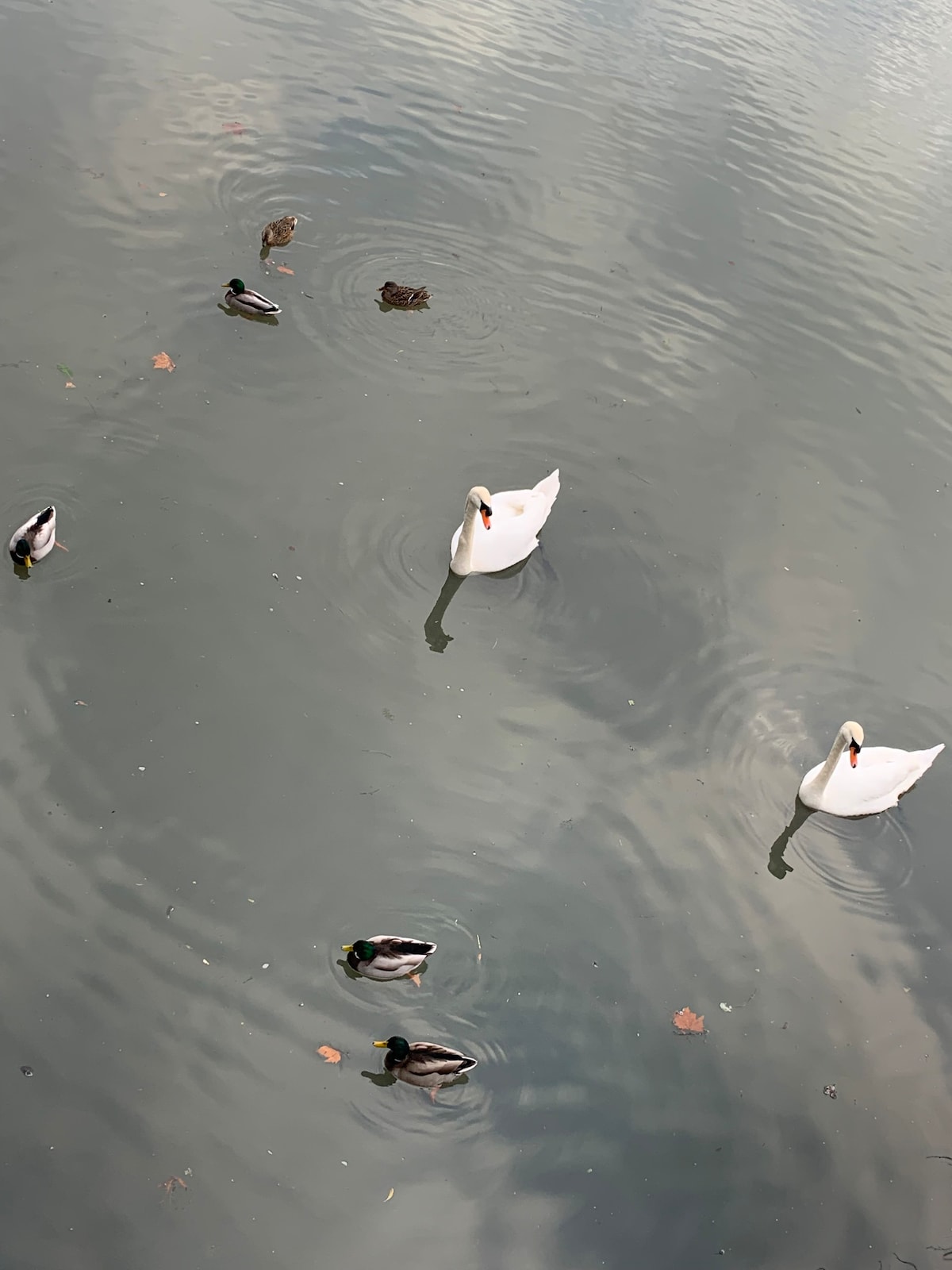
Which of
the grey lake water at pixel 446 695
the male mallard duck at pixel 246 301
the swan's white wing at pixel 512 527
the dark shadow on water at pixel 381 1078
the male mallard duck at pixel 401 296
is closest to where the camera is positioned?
the grey lake water at pixel 446 695

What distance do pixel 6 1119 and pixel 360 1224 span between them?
1907 millimetres

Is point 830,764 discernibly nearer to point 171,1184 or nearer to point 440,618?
point 440,618

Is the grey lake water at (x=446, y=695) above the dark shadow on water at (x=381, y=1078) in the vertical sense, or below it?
above

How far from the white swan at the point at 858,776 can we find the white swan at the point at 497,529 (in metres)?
2.94

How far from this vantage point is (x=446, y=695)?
25.0 feet

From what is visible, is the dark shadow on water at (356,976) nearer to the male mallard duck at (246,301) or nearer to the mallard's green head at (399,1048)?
the mallard's green head at (399,1048)

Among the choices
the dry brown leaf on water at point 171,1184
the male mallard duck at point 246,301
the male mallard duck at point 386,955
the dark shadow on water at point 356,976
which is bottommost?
the dry brown leaf on water at point 171,1184

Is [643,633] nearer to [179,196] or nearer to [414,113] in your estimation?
[179,196]

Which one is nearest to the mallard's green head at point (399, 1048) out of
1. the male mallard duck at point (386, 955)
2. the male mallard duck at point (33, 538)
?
the male mallard duck at point (386, 955)

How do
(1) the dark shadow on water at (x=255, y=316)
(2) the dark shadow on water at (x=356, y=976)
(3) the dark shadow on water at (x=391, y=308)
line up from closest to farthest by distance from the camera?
(2) the dark shadow on water at (x=356, y=976) < (1) the dark shadow on water at (x=255, y=316) < (3) the dark shadow on water at (x=391, y=308)

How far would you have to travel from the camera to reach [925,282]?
13.5 m

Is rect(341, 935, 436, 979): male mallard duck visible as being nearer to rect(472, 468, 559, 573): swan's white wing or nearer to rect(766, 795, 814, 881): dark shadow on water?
rect(766, 795, 814, 881): dark shadow on water

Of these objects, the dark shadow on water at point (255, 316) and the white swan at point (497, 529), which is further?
the dark shadow on water at point (255, 316)

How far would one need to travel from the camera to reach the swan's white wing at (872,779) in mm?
7379
